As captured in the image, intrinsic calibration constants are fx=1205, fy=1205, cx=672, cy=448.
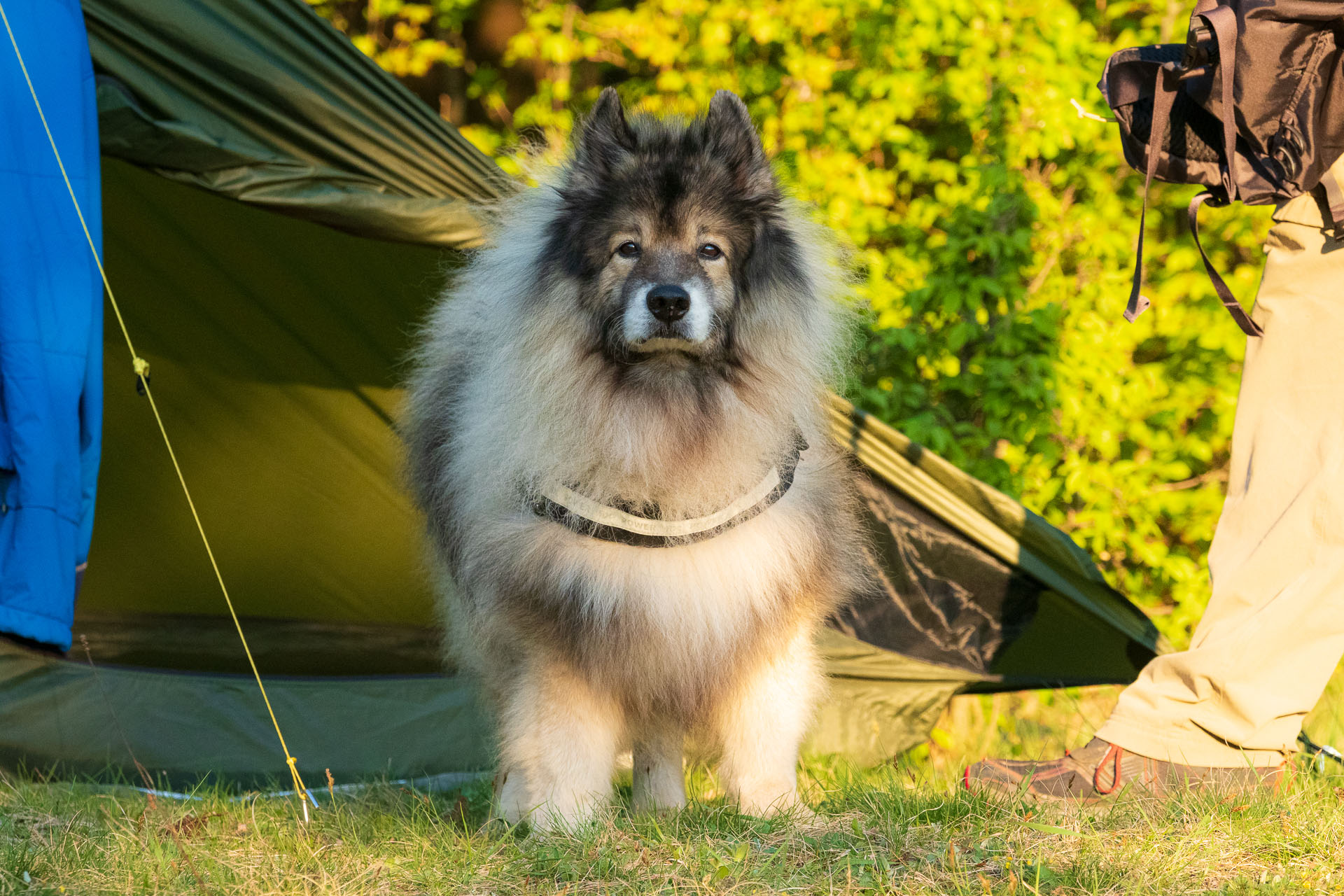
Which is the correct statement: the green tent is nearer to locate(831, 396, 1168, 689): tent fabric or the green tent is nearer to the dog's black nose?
locate(831, 396, 1168, 689): tent fabric

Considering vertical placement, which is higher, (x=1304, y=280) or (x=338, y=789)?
(x=1304, y=280)

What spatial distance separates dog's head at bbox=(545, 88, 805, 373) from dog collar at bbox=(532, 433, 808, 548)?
0.30 metres

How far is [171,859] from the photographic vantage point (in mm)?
2311

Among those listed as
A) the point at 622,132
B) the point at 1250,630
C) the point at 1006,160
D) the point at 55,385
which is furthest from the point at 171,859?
the point at 1006,160

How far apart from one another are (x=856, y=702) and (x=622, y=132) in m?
2.14

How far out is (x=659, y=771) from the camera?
9.14 feet

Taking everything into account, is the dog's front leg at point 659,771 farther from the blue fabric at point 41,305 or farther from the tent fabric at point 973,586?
the blue fabric at point 41,305

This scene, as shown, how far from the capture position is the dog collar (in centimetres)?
250

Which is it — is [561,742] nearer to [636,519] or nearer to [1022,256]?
[636,519]

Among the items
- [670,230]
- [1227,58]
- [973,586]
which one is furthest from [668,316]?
[973,586]

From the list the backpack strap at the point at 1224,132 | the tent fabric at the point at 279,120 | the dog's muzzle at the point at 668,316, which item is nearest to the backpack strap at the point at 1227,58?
the backpack strap at the point at 1224,132

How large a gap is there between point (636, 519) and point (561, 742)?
1.62ft

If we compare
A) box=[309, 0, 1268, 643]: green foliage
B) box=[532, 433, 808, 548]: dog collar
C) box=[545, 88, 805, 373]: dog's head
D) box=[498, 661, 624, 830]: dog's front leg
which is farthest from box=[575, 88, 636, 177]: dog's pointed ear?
box=[309, 0, 1268, 643]: green foliage

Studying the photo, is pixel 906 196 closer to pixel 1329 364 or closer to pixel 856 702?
pixel 856 702
